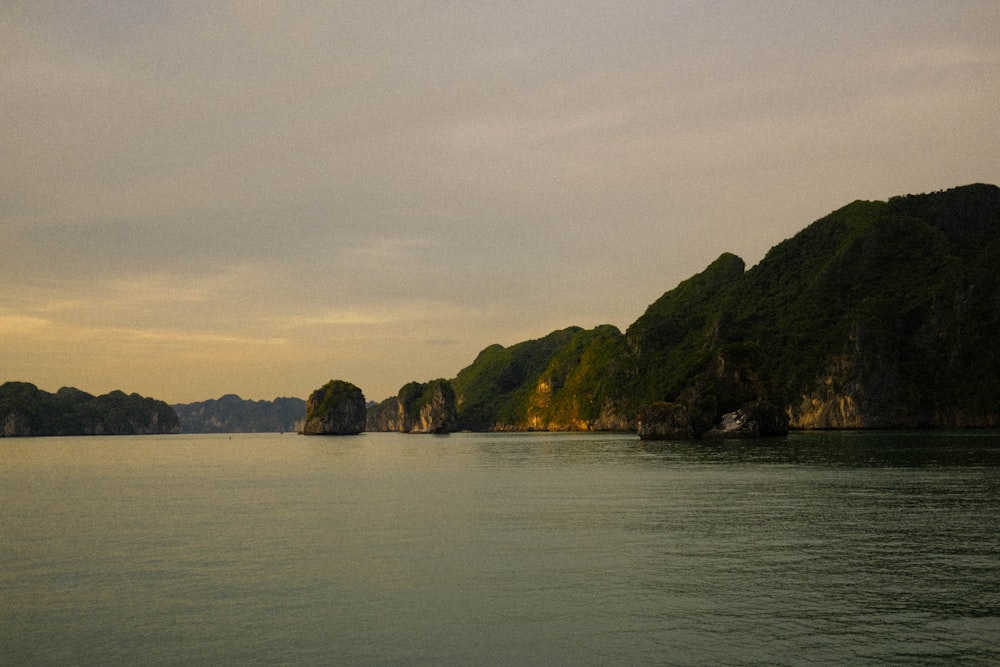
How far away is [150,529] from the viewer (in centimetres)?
4931

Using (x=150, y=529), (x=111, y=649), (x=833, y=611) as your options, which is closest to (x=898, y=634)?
(x=833, y=611)

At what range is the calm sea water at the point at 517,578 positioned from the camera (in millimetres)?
23156

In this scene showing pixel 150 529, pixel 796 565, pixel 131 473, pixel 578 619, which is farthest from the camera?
pixel 131 473

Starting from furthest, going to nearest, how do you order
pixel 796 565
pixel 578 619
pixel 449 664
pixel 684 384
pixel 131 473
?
pixel 684 384 < pixel 131 473 < pixel 796 565 < pixel 578 619 < pixel 449 664

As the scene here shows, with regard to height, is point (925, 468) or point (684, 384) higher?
point (684, 384)

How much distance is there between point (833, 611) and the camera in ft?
86.0

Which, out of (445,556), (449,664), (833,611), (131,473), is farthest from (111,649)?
(131,473)

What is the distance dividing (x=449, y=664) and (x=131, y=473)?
105309 mm

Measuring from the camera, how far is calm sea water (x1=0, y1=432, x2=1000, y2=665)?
76.0 feet

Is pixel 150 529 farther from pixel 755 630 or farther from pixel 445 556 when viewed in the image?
pixel 755 630

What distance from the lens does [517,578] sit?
106 ft

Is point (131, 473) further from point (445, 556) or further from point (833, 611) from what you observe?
point (833, 611)

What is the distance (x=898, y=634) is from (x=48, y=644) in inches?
1002

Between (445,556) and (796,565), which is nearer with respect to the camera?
(796,565)
